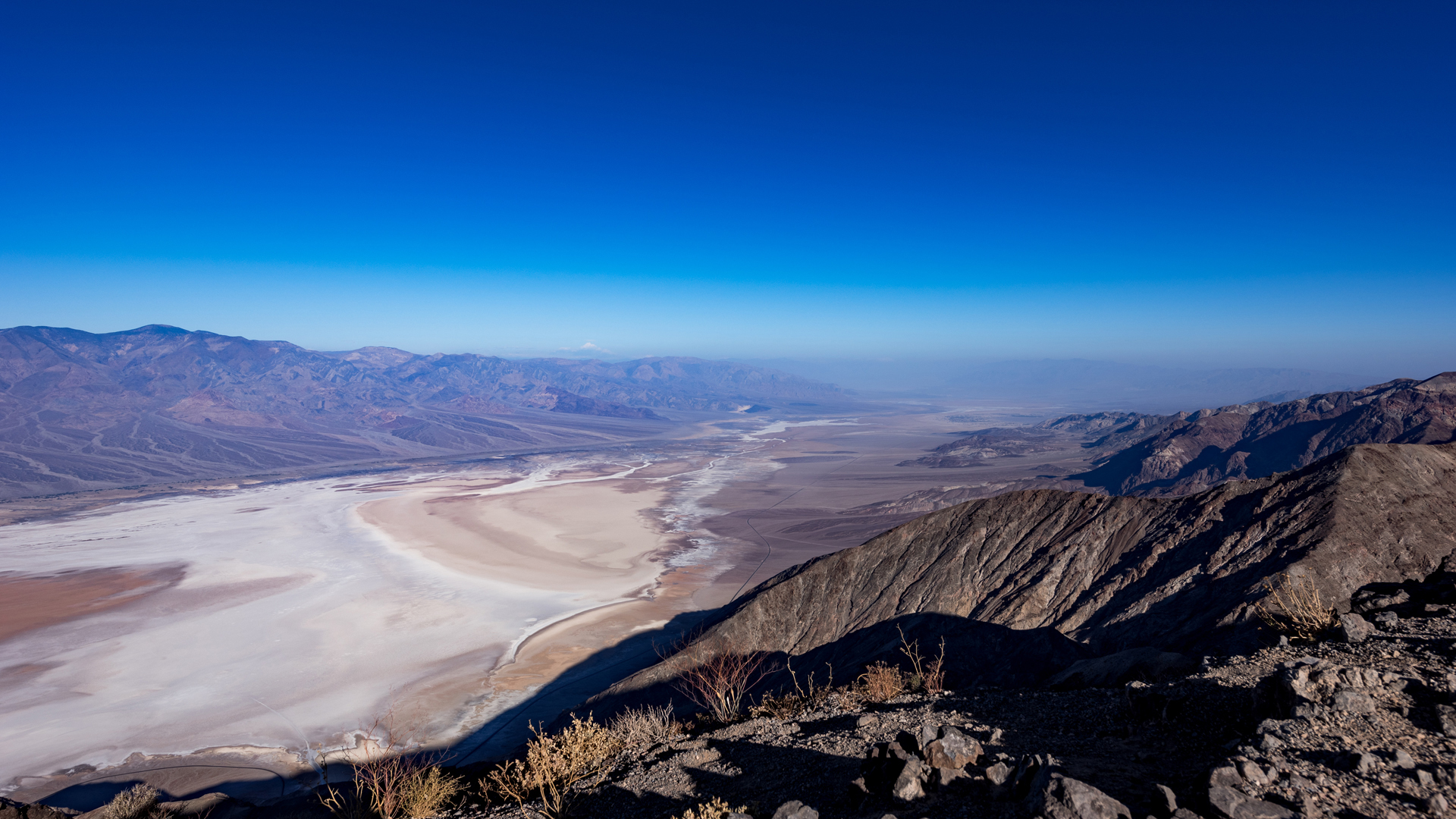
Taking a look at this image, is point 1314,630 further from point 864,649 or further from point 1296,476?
point 1296,476

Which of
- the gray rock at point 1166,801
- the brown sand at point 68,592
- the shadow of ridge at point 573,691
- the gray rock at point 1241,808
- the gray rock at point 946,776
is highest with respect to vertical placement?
the gray rock at point 1241,808

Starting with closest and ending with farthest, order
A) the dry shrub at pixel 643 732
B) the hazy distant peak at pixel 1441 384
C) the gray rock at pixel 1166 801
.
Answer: the gray rock at pixel 1166 801, the dry shrub at pixel 643 732, the hazy distant peak at pixel 1441 384

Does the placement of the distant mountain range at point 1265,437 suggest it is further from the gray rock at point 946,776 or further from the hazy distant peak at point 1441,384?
the gray rock at point 946,776

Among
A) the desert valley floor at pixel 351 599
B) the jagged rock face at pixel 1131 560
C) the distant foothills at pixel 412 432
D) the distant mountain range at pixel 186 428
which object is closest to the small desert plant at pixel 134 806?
the desert valley floor at pixel 351 599

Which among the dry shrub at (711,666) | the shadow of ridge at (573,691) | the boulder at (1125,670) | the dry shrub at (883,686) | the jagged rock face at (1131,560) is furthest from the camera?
the shadow of ridge at (573,691)

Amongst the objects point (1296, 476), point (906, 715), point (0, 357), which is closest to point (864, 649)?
point (906, 715)

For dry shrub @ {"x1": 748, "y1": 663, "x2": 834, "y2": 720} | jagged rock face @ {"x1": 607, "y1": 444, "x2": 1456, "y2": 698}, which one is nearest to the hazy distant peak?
jagged rock face @ {"x1": 607, "y1": 444, "x2": 1456, "y2": 698}

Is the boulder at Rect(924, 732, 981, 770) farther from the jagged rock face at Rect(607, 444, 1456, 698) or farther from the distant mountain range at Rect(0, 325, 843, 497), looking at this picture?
the distant mountain range at Rect(0, 325, 843, 497)
